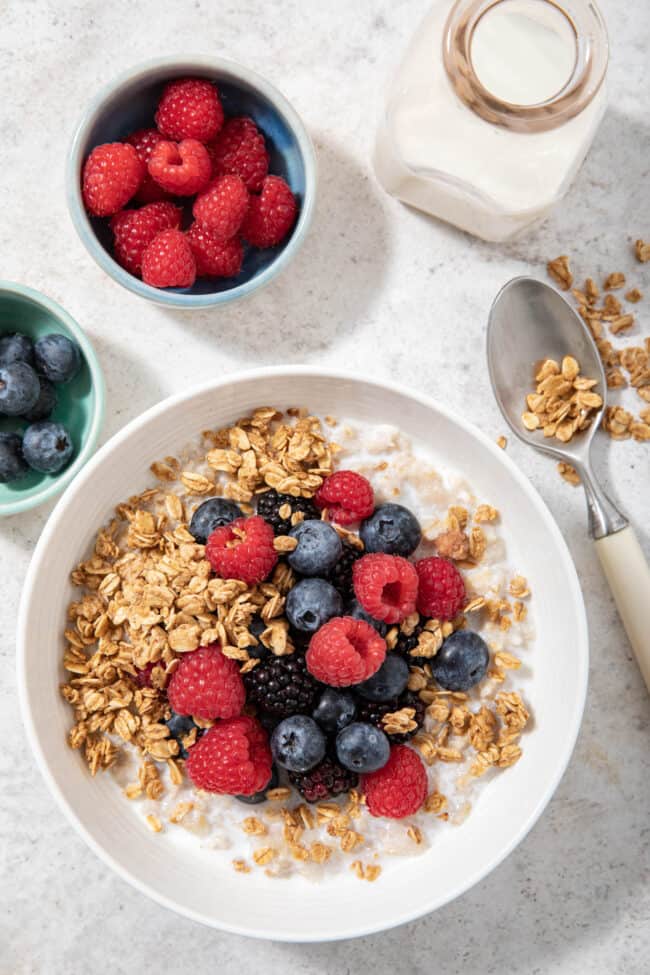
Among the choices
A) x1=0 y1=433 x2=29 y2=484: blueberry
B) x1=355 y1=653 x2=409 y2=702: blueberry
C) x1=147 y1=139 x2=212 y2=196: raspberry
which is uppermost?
x1=147 y1=139 x2=212 y2=196: raspberry

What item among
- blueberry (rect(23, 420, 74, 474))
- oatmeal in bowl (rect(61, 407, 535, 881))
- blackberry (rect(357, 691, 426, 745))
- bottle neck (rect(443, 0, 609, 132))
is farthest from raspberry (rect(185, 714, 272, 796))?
bottle neck (rect(443, 0, 609, 132))

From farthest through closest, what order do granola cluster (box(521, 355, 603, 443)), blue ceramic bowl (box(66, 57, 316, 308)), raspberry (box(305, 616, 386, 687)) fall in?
1. granola cluster (box(521, 355, 603, 443))
2. blue ceramic bowl (box(66, 57, 316, 308))
3. raspberry (box(305, 616, 386, 687))

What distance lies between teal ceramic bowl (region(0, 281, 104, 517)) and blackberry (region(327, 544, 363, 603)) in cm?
30

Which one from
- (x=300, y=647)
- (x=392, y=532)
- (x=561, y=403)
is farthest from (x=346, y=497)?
(x=561, y=403)

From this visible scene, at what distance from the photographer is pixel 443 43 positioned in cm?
91

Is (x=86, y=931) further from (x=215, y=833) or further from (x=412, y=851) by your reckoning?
(x=412, y=851)

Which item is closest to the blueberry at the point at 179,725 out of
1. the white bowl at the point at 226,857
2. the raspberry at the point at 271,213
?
the white bowl at the point at 226,857

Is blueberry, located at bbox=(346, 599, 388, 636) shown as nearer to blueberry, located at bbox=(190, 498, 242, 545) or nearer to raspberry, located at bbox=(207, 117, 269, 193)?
blueberry, located at bbox=(190, 498, 242, 545)

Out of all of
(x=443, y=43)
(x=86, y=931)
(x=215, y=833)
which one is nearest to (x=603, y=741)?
(x=215, y=833)

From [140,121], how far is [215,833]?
801 millimetres

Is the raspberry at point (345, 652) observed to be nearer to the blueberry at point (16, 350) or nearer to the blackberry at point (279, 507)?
the blackberry at point (279, 507)

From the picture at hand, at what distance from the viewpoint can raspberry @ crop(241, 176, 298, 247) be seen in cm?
100

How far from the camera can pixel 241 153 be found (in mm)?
1023

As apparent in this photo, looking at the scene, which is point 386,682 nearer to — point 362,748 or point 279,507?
point 362,748
